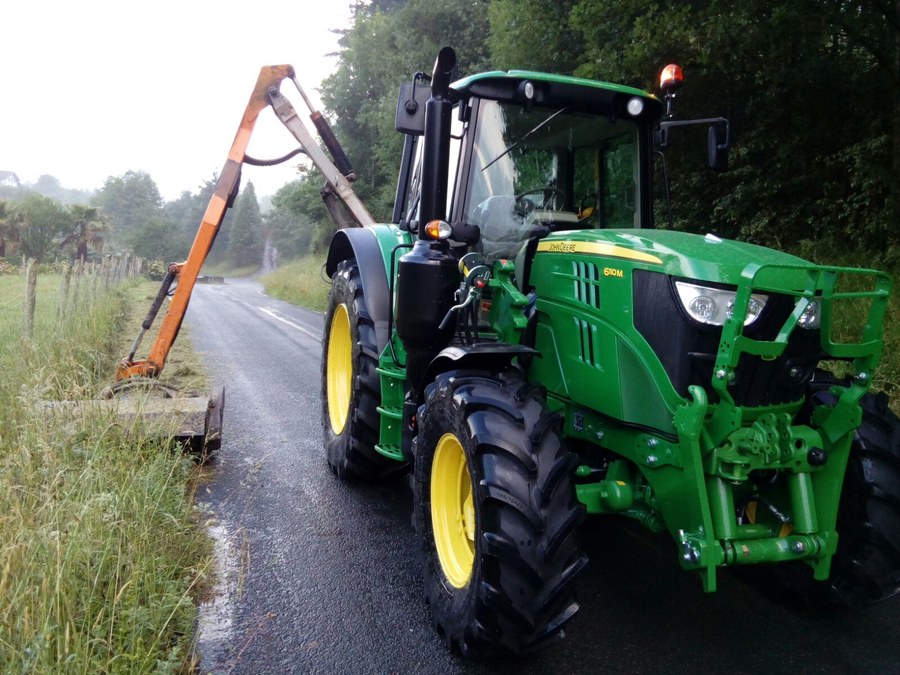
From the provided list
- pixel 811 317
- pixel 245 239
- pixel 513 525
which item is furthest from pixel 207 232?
pixel 245 239

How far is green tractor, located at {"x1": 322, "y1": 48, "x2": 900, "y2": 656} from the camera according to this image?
249 cm

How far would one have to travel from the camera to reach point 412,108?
339 cm

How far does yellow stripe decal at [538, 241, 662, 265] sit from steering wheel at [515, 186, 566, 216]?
0.96ft

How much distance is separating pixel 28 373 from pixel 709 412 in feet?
15.2

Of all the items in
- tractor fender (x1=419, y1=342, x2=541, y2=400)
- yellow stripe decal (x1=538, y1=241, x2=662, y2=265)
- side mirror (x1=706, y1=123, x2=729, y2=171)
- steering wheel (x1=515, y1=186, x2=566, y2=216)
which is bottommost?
tractor fender (x1=419, y1=342, x2=541, y2=400)

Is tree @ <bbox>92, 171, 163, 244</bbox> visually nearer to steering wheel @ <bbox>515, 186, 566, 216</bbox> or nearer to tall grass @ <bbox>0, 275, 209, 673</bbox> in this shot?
tall grass @ <bbox>0, 275, 209, 673</bbox>

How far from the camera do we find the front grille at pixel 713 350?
2.58 meters

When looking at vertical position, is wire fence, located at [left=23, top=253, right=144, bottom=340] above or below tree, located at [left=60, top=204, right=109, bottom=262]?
below

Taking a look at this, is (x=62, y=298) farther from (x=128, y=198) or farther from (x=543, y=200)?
(x=128, y=198)

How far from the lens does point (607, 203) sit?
390 cm

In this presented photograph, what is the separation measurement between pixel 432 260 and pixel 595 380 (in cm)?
95

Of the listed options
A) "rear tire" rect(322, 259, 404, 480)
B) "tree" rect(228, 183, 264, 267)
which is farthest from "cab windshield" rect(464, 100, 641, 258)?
"tree" rect(228, 183, 264, 267)

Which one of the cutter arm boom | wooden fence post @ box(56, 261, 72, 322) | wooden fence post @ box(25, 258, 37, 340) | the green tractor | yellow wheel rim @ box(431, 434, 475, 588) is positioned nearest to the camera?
the green tractor

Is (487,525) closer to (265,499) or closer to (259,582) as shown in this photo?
(259,582)
